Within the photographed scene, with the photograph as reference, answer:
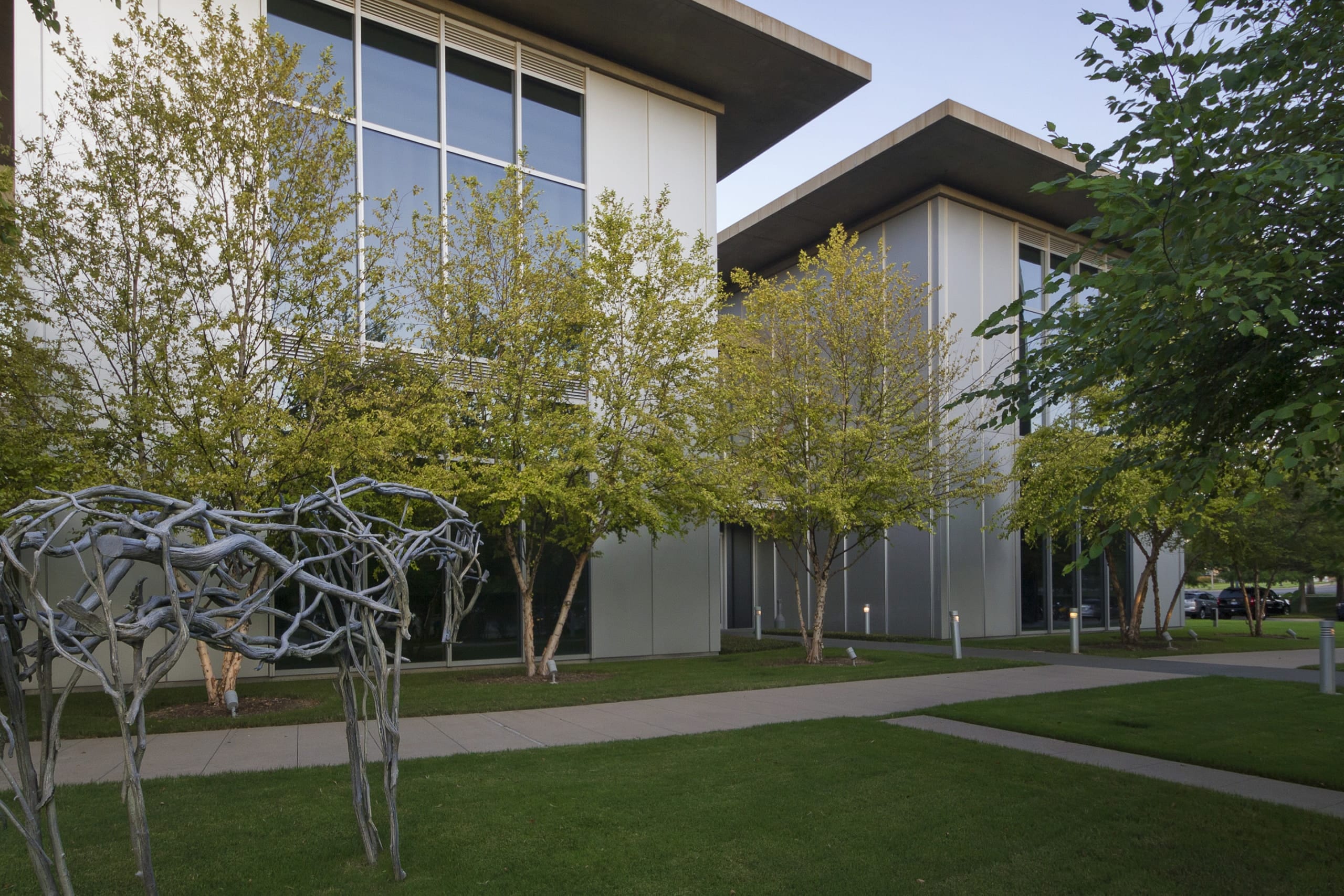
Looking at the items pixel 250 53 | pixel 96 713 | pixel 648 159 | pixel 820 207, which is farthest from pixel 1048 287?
pixel 820 207

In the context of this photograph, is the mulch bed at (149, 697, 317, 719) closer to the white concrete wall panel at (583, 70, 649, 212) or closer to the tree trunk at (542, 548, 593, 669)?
the tree trunk at (542, 548, 593, 669)

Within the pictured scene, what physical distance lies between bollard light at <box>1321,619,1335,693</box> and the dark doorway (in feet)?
63.4

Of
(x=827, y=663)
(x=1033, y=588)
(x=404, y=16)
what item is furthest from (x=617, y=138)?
(x=1033, y=588)

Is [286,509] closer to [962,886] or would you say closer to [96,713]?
[962,886]

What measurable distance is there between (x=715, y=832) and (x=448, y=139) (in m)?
15.9

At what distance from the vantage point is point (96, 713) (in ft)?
39.6

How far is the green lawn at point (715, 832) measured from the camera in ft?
19.3

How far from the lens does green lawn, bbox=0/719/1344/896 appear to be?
5883 mm

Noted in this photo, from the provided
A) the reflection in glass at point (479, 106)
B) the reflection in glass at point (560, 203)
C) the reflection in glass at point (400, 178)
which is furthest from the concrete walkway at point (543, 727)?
the reflection in glass at point (479, 106)

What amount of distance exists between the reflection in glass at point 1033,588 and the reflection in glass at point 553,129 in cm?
1723

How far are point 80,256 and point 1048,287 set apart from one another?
12.3 m

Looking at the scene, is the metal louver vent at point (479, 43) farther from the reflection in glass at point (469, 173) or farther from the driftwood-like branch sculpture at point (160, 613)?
the driftwood-like branch sculpture at point (160, 613)

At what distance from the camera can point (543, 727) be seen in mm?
11422

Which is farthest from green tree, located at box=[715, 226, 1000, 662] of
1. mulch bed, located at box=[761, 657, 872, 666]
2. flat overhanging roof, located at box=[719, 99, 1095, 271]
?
flat overhanging roof, located at box=[719, 99, 1095, 271]
